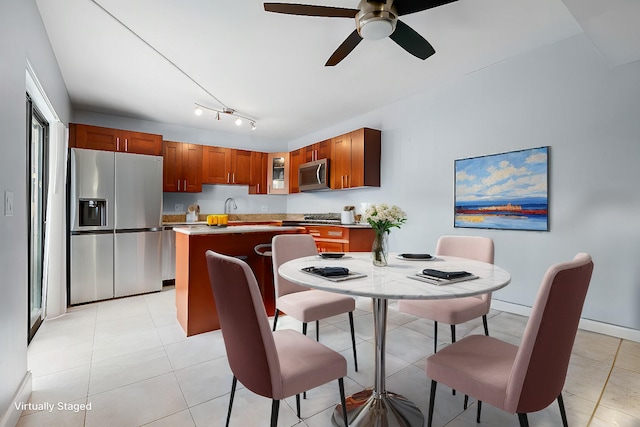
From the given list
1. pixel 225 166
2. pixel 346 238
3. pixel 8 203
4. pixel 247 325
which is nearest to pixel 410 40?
pixel 247 325

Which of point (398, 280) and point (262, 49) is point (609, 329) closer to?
point (398, 280)

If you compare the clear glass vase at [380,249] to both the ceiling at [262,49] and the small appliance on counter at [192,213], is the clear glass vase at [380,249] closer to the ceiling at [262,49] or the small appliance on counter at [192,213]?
the ceiling at [262,49]

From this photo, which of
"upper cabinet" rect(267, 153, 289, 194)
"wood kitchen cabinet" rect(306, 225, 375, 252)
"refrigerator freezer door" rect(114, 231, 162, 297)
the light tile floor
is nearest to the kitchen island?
the light tile floor

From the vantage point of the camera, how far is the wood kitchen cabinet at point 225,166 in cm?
523

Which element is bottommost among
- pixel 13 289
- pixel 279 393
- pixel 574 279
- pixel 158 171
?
pixel 279 393

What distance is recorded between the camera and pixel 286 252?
7.39 feet

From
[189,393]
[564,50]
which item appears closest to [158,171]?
[189,393]

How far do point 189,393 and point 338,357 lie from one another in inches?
43.2

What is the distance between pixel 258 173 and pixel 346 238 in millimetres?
2597

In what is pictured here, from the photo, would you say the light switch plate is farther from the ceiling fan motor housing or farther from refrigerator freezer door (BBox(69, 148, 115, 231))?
refrigerator freezer door (BBox(69, 148, 115, 231))

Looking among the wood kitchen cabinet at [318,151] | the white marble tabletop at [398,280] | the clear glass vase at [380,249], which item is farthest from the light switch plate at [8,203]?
the wood kitchen cabinet at [318,151]

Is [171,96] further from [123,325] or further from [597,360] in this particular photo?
[597,360]

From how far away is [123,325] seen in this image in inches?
113

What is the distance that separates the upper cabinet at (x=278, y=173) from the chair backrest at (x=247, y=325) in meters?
4.88
